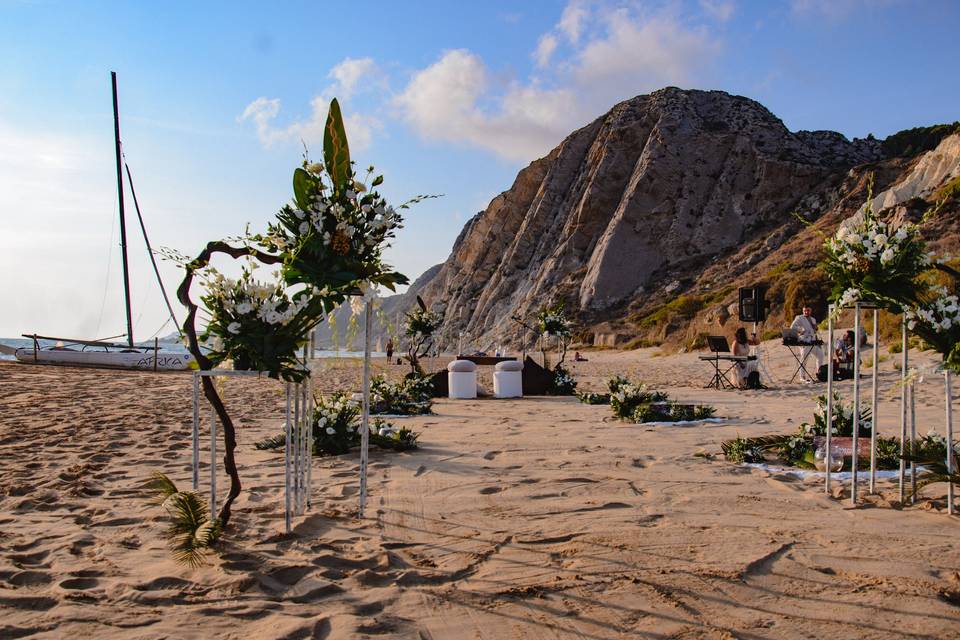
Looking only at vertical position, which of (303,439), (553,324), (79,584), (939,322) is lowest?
(79,584)

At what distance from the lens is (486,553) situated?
3.78 metres

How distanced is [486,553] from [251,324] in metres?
1.87

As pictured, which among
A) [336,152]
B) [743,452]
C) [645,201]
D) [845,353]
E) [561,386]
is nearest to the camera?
[336,152]

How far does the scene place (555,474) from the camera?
5.75 m

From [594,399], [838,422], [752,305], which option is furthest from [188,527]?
[752,305]

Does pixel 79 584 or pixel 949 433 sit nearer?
pixel 79 584

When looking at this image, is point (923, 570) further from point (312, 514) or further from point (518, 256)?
point (518, 256)

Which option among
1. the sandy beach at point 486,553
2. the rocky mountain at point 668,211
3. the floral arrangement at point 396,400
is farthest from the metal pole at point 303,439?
the rocky mountain at point 668,211

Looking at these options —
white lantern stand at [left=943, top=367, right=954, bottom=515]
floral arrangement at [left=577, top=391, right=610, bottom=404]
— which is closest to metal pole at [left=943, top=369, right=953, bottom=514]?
white lantern stand at [left=943, top=367, right=954, bottom=515]

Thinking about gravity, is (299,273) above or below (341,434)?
above

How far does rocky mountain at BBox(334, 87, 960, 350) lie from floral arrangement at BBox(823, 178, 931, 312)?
96.5ft

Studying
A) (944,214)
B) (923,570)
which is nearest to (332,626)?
(923,570)

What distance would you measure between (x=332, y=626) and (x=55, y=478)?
3.99 metres

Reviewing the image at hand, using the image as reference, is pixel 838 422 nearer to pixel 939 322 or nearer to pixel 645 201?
pixel 939 322
